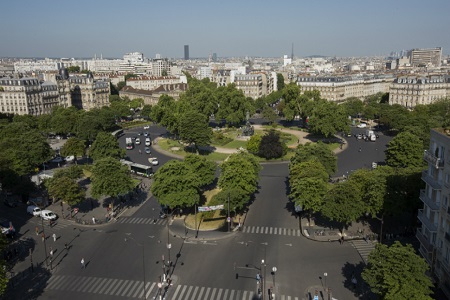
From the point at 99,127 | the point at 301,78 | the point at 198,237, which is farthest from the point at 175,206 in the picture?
the point at 301,78

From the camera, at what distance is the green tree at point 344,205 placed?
171 feet

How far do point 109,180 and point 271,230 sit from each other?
2585 cm

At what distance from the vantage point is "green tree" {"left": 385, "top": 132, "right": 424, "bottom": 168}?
76.7m

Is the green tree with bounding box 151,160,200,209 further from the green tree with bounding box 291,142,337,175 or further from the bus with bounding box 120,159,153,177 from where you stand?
the bus with bounding box 120,159,153,177

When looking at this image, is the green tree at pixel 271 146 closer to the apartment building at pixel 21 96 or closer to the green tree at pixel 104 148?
the green tree at pixel 104 148

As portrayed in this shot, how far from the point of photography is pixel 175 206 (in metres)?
58.4

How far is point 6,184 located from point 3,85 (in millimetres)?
91833

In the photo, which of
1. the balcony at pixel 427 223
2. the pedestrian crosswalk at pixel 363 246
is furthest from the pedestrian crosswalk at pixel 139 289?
the balcony at pixel 427 223

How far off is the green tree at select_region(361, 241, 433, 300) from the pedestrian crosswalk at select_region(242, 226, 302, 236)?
737 inches

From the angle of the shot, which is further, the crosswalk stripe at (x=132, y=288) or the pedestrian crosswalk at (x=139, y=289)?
the crosswalk stripe at (x=132, y=288)

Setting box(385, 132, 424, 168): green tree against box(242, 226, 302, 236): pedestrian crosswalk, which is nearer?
box(242, 226, 302, 236): pedestrian crosswalk

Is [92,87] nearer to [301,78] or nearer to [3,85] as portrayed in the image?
[3,85]

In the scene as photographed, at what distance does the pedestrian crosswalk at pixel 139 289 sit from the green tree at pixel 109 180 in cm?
1939

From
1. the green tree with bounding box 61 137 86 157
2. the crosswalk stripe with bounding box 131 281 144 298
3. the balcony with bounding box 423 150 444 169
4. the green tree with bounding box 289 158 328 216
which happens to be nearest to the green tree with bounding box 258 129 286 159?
the green tree with bounding box 289 158 328 216
